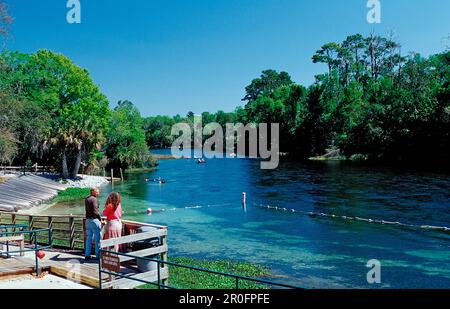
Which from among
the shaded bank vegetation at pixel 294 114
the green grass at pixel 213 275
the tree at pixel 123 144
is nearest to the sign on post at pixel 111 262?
the green grass at pixel 213 275

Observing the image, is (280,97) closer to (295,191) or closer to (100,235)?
(295,191)

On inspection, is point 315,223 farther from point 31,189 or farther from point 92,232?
point 31,189

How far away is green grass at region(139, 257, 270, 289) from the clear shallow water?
1017mm

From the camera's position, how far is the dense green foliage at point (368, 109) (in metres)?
69.6

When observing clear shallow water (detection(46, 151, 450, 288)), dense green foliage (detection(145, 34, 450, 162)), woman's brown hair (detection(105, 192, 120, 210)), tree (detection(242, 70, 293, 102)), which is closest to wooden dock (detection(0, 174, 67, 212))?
clear shallow water (detection(46, 151, 450, 288))

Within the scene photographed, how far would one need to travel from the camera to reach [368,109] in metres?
83.3

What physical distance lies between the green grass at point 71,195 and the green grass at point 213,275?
24667 mm

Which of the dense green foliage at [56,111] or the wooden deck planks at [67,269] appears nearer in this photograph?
the wooden deck planks at [67,269]

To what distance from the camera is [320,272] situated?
1803cm

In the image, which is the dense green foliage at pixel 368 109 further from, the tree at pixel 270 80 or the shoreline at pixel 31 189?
the shoreline at pixel 31 189

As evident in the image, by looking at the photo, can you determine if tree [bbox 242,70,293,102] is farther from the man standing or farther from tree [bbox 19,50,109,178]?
the man standing

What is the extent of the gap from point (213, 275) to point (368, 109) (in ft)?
240

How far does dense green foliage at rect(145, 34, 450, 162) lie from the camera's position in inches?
2739
